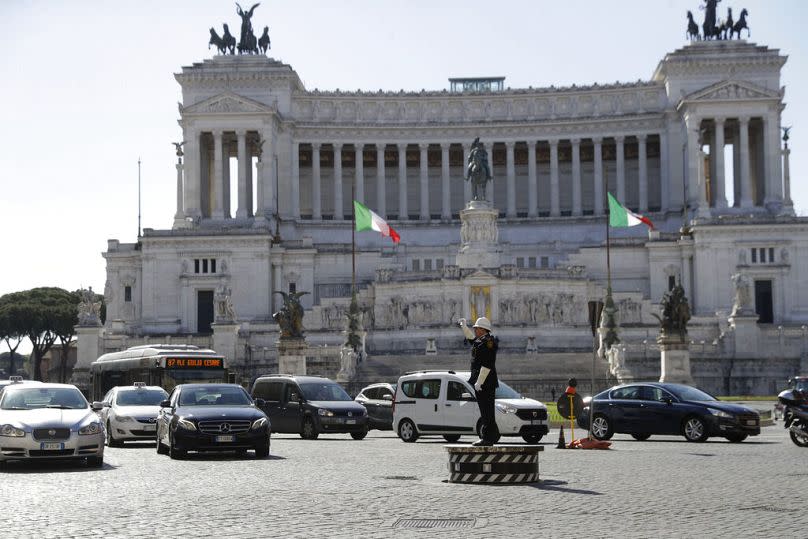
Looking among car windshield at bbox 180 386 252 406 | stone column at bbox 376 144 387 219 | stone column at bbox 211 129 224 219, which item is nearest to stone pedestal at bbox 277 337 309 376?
car windshield at bbox 180 386 252 406

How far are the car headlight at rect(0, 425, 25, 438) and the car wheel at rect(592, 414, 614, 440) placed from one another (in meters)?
17.3

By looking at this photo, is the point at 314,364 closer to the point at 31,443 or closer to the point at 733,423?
the point at 733,423

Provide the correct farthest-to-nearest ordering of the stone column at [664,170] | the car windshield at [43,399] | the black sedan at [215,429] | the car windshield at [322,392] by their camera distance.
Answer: the stone column at [664,170], the car windshield at [322,392], the black sedan at [215,429], the car windshield at [43,399]

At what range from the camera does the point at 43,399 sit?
1236 inches

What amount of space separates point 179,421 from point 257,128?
261ft

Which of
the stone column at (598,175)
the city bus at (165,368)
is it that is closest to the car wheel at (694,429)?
the city bus at (165,368)

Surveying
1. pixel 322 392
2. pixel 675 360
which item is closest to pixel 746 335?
pixel 675 360

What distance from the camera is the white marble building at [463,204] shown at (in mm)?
89438

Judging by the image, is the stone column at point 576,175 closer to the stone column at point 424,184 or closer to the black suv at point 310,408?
the stone column at point 424,184

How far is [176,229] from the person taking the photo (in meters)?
99.9

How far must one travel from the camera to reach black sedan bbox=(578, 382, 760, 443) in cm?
3609

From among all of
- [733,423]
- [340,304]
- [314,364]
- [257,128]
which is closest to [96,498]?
[733,423]

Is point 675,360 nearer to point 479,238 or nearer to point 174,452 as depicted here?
point 479,238

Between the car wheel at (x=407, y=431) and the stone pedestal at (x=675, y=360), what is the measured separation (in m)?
27.4
